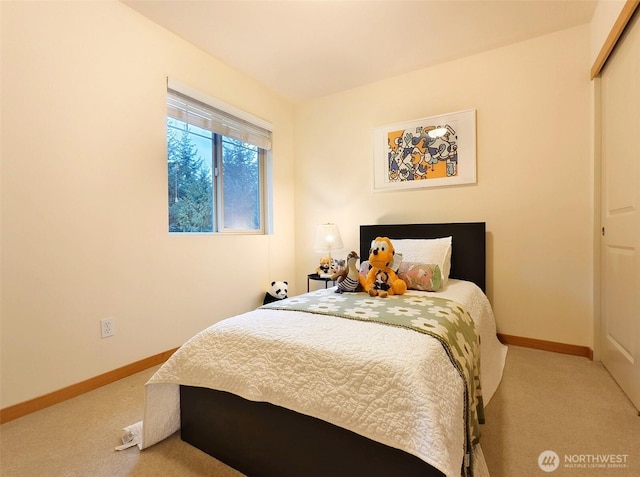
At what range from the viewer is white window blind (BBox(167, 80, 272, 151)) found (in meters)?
2.29

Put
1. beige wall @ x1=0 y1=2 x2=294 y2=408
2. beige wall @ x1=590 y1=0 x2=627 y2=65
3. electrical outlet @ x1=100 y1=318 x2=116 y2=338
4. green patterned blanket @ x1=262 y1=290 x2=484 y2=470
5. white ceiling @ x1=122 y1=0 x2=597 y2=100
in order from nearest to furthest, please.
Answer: green patterned blanket @ x1=262 y1=290 x2=484 y2=470 < beige wall @ x1=0 y1=2 x2=294 y2=408 < beige wall @ x1=590 y1=0 x2=627 y2=65 < electrical outlet @ x1=100 y1=318 x2=116 y2=338 < white ceiling @ x1=122 y1=0 x2=597 y2=100

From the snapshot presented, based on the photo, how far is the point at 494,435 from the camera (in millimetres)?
1350

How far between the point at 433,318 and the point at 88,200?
2.05 m

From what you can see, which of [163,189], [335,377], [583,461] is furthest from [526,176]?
[163,189]

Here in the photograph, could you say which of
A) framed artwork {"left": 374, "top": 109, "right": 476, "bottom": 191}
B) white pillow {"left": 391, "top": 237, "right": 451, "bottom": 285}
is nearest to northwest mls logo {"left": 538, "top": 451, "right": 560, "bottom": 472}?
white pillow {"left": 391, "top": 237, "right": 451, "bottom": 285}

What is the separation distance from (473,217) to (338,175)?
4.54ft

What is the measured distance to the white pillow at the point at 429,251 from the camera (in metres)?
2.26

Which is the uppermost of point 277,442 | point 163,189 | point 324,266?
point 163,189

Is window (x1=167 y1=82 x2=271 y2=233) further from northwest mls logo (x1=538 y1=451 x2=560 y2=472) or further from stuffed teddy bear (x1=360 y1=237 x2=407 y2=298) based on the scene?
northwest mls logo (x1=538 y1=451 x2=560 y2=472)

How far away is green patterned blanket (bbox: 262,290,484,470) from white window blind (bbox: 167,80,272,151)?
1726 millimetres

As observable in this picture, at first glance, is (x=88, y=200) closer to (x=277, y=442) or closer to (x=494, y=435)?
(x=277, y=442)

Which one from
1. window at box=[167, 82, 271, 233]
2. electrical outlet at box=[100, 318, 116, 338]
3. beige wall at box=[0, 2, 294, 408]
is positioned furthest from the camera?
window at box=[167, 82, 271, 233]

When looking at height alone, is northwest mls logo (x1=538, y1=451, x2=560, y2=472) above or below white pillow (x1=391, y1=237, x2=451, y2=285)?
below

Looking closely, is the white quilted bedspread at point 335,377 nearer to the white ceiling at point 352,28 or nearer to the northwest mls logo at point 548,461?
the northwest mls logo at point 548,461
